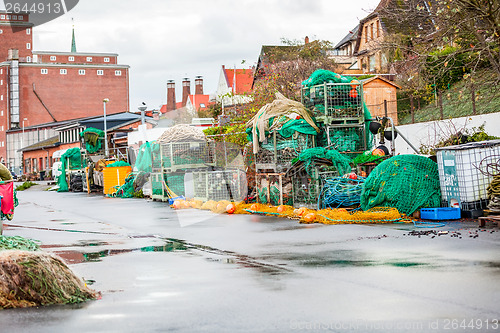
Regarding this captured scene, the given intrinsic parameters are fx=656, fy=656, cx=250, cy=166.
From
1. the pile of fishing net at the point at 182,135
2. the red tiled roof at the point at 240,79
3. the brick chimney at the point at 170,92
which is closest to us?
the pile of fishing net at the point at 182,135

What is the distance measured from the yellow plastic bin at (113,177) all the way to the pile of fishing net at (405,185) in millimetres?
21291

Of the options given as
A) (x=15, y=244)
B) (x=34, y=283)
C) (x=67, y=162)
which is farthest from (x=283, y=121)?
(x=67, y=162)

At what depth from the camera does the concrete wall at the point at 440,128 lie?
78.5ft

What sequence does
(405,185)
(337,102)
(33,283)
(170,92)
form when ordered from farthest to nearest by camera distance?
(170,92) < (337,102) < (405,185) < (33,283)

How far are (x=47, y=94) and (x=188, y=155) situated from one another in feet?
331

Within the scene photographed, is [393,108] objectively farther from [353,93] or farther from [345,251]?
[345,251]

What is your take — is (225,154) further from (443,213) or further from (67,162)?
(67,162)

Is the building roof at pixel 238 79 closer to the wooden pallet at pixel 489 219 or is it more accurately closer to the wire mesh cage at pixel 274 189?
the wire mesh cage at pixel 274 189

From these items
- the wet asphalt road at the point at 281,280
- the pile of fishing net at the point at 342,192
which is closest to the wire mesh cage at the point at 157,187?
the pile of fishing net at the point at 342,192

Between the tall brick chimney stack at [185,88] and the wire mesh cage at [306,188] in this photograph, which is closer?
the wire mesh cage at [306,188]

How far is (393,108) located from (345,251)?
27038mm

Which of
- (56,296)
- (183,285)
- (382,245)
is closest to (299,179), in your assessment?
(382,245)

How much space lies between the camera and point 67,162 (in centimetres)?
4475

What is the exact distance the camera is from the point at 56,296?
264 inches
